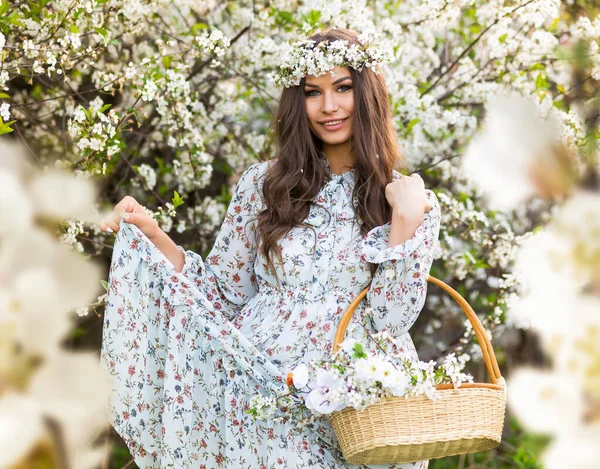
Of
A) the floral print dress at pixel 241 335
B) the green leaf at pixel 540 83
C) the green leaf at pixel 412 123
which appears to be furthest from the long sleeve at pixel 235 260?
the green leaf at pixel 540 83

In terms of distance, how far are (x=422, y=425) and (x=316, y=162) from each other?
3.42ft

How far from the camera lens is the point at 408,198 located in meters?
2.25

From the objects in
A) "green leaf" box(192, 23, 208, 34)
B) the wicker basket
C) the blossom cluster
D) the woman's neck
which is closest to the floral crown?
the woman's neck

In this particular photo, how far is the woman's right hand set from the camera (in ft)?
7.84

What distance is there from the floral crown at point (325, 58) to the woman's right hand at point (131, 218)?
2.05 feet

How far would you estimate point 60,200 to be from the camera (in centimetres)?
35

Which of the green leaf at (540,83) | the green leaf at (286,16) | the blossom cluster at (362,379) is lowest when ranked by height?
the blossom cluster at (362,379)

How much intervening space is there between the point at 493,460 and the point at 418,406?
274 centimetres

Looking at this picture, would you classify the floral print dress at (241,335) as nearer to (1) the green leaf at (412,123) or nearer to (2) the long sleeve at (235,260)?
(2) the long sleeve at (235,260)

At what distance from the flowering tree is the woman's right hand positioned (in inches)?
23.6

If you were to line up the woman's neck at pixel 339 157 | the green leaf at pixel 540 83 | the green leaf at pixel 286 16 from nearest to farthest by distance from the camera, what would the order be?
the woman's neck at pixel 339 157, the green leaf at pixel 540 83, the green leaf at pixel 286 16

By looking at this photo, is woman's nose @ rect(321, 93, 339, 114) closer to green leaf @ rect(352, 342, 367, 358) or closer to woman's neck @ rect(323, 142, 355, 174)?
woman's neck @ rect(323, 142, 355, 174)

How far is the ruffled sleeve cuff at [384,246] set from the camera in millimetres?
2180

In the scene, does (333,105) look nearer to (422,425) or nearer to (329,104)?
(329,104)
